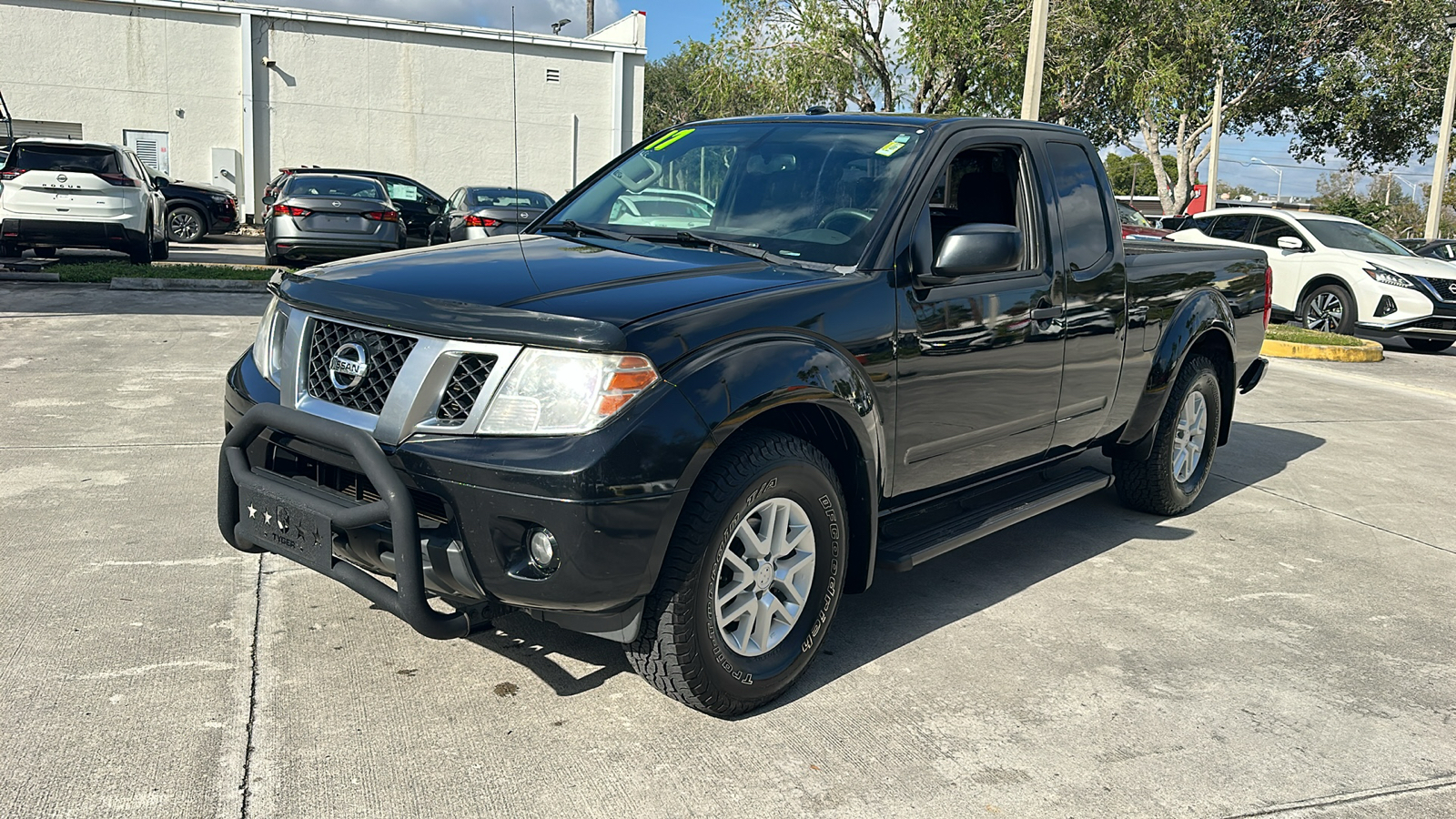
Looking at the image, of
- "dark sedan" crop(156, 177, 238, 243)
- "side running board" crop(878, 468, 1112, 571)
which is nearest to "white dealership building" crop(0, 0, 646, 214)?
"dark sedan" crop(156, 177, 238, 243)

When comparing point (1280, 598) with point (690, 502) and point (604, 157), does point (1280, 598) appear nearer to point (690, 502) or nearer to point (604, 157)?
point (690, 502)

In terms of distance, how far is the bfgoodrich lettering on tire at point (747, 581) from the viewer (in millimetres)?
3170

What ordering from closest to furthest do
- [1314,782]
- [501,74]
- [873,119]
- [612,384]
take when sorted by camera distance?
[612,384] → [1314,782] → [873,119] → [501,74]

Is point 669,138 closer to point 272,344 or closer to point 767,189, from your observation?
point 767,189

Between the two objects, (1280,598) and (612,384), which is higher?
(612,384)

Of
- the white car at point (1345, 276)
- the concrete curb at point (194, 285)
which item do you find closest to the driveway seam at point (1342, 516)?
the white car at point (1345, 276)

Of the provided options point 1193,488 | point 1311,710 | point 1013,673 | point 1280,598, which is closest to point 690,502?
point 1013,673

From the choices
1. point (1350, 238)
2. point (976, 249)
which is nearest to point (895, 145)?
point (976, 249)

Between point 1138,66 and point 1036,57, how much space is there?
11.8 meters

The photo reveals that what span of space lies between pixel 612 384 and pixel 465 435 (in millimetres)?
396

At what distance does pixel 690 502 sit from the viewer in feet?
10.4

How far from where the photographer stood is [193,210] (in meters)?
22.3

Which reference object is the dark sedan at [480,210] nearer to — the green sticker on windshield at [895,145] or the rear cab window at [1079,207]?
the rear cab window at [1079,207]

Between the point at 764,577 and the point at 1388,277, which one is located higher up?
the point at 1388,277
